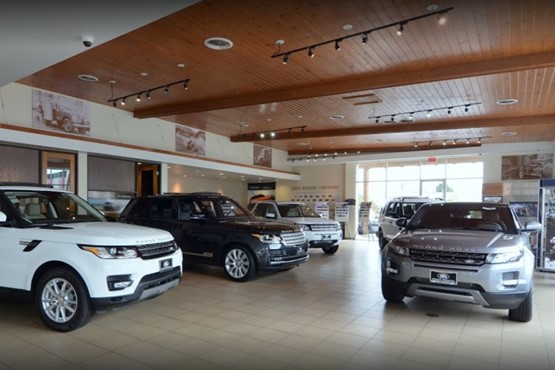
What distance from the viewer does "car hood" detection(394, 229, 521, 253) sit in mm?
4438

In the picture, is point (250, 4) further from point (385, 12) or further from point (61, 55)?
point (61, 55)

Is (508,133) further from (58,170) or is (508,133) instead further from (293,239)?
(58,170)

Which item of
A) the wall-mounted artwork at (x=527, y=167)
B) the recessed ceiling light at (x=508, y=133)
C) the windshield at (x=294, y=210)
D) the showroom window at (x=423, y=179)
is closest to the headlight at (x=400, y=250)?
the windshield at (x=294, y=210)

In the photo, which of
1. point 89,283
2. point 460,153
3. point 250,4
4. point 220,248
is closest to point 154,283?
point 89,283

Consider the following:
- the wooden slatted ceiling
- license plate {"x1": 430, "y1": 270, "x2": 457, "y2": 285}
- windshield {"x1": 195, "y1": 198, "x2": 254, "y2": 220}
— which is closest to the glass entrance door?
the wooden slatted ceiling

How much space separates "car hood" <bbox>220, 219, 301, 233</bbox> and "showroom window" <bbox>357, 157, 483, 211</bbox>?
10147 mm

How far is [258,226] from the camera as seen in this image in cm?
693

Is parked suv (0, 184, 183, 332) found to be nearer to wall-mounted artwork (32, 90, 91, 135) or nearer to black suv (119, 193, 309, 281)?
black suv (119, 193, 309, 281)

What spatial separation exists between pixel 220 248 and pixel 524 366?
16.0ft

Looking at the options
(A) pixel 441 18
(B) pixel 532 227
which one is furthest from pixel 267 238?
(A) pixel 441 18

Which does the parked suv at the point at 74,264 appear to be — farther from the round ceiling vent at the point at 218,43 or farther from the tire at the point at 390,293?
the round ceiling vent at the point at 218,43

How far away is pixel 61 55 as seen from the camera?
453 centimetres

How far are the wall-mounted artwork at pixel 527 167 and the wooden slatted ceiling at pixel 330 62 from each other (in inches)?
158

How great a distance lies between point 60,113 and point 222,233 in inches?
196
